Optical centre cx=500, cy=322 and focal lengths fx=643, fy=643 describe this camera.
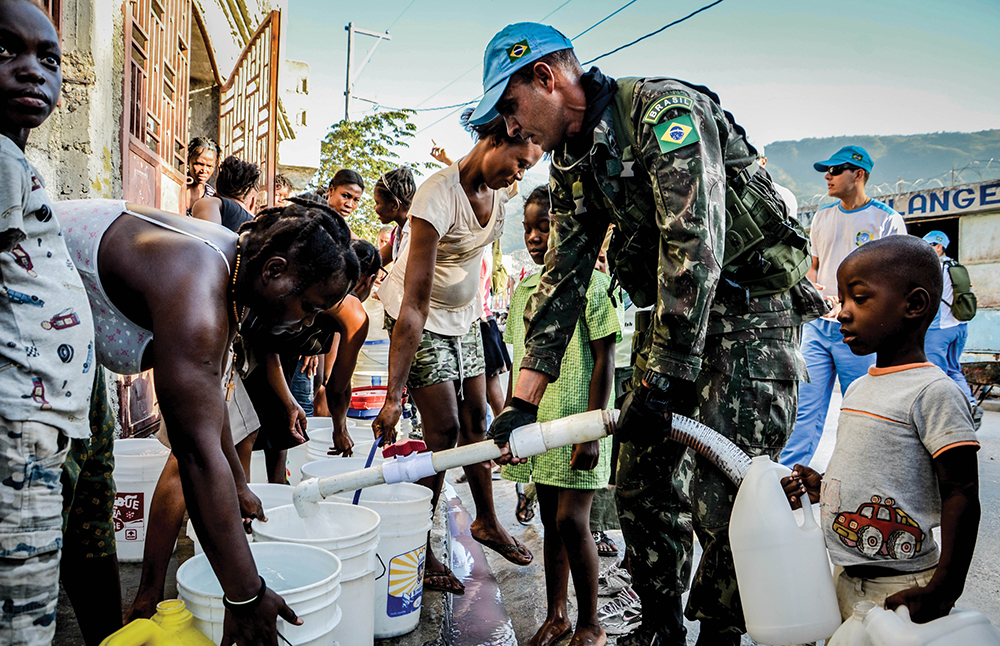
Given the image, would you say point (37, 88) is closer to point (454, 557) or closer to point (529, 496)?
→ point (454, 557)

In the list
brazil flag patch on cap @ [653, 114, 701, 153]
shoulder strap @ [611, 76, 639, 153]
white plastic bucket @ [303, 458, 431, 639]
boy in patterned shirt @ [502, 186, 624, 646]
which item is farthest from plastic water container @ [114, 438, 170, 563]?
brazil flag patch on cap @ [653, 114, 701, 153]

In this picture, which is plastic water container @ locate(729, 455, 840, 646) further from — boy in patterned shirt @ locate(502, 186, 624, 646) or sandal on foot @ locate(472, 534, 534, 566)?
sandal on foot @ locate(472, 534, 534, 566)

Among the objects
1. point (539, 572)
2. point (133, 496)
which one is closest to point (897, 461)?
point (539, 572)

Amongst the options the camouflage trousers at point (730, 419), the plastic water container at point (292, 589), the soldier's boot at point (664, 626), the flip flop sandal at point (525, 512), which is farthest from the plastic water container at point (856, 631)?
the flip flop sandal at point (525, 512)

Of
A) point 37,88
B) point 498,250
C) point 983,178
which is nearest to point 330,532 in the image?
point 37,88

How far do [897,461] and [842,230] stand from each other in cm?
328

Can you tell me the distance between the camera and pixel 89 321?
1367mm

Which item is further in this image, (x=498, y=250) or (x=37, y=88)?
(x=498, y=250)

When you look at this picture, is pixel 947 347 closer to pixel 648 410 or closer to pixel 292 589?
pixel 648 410

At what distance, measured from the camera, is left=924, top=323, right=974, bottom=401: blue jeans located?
15.4ft

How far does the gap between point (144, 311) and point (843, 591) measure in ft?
6.48

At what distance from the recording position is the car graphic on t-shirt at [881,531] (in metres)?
1.61

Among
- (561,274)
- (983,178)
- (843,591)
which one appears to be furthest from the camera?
(983,178)

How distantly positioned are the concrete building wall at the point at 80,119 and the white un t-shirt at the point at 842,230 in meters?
4.55
